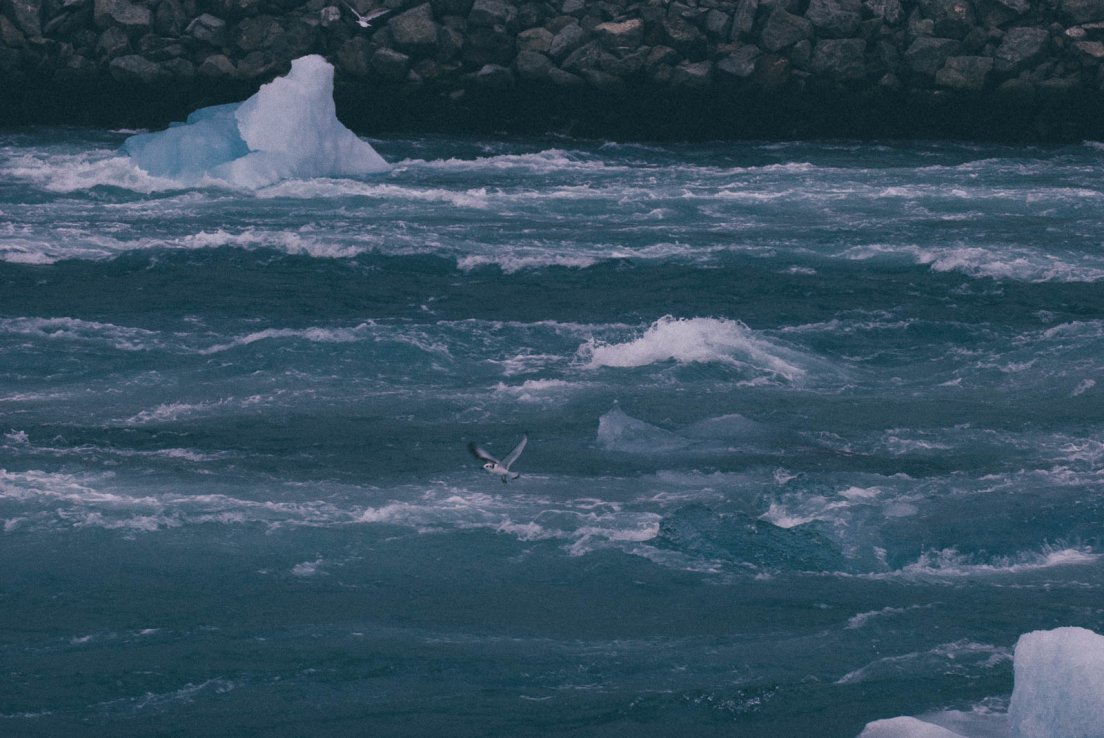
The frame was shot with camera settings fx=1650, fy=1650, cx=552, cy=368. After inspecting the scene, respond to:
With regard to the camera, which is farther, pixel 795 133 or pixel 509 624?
pixel 795 133

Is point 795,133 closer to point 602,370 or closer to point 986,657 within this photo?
point 602,370

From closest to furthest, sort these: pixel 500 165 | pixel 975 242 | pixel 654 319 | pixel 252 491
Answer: pixel 252 491
pixel 654 319
pixel 975 242
pixel 500 165

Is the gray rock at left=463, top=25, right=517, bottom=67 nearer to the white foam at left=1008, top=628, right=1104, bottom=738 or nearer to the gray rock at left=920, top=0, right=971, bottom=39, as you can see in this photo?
the gray rock at left=920, top=0, right=971, bottom=39

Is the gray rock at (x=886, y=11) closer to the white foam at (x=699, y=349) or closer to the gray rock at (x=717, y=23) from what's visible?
A: the gray rock at (x=717, y=23)

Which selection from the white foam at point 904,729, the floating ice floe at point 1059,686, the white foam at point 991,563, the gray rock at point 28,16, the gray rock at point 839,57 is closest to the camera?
the floating ice floe at point 1059,686

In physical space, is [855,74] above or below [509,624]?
above

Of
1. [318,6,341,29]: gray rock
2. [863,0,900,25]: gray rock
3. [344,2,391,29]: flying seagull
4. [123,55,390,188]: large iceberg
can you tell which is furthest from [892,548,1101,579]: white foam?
[318,6,341,29]: gray rock

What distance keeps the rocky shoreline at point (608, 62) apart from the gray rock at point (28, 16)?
0.04 m

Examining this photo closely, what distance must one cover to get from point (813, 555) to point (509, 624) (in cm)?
278

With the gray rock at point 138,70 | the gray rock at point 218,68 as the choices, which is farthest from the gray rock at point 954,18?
the gray rock at point 138,70

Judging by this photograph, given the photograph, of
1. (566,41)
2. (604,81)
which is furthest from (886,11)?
(566,41)

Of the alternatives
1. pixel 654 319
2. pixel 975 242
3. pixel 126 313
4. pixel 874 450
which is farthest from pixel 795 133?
pixel 874 450

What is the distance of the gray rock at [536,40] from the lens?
1416 inches

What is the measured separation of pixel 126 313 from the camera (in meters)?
22.1
